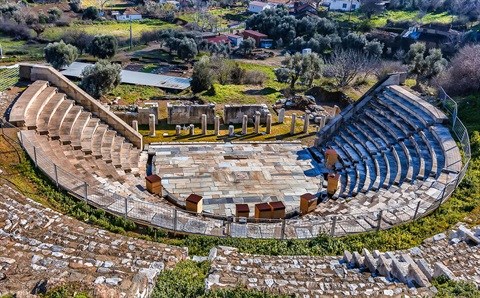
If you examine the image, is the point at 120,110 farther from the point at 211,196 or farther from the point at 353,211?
the point at 353,211

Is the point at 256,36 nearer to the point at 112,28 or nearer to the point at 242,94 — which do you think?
the point at 112,28

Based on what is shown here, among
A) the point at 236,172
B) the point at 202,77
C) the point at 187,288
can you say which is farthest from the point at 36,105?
the point at 202,77

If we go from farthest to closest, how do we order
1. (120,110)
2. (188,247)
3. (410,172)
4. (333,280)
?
(120,110) → (410,172) → (188,247) → (333,280)

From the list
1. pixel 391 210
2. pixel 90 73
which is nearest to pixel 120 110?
pixel 90 73

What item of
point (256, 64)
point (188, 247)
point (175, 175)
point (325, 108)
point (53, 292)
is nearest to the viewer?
Result: point (53, 292)

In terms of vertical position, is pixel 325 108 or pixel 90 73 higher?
pixel 90 73

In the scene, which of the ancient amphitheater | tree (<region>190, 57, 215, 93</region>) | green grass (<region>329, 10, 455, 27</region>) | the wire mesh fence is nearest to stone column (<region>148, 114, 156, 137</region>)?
the ancient amphitheater
